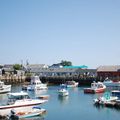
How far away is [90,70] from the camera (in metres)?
108

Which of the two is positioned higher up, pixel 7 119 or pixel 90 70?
pixel 90 70

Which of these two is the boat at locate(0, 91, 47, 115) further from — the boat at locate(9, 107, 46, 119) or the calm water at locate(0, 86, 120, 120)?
the calm water at locate(0, 86, 120, 120)

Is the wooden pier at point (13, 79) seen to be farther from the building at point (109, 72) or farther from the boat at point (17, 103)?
the boat at point (17, 103)

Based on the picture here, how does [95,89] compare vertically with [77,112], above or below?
above

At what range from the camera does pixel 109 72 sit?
316 ft

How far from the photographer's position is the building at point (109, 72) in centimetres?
9500

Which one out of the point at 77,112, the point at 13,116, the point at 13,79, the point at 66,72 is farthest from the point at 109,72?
the point at 13,116

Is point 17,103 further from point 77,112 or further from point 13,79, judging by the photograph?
point 13,79

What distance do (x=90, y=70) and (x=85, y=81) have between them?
1759 cm

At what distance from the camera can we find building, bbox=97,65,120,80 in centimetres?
9500

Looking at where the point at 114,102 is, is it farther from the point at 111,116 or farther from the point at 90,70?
the point at 90,70

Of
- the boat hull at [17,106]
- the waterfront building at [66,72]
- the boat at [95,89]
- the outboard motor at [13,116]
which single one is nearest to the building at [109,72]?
the waterfront building at [66,72]

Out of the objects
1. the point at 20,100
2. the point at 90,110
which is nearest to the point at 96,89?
the point at 90,110

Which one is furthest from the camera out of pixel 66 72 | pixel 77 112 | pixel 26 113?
pixel 66 72
